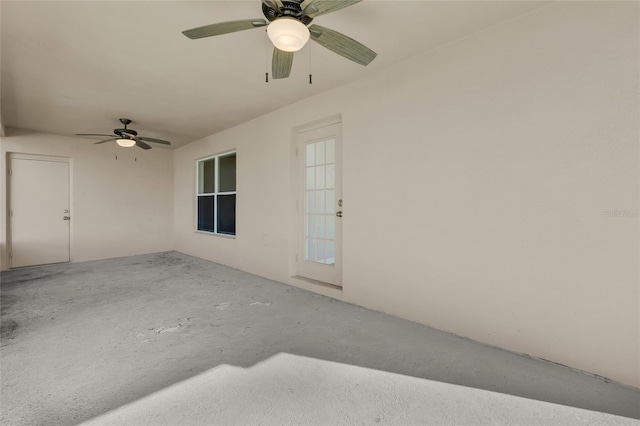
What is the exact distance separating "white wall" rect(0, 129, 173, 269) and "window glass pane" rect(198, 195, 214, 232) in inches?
45.8

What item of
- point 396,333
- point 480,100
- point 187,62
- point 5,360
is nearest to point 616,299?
point 396,333

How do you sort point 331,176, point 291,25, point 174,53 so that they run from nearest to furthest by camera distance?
1. point 291,25
2. point 174,53
3. point 331,176

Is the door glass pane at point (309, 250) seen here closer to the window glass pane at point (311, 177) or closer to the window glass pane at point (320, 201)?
the window glass pane at point (320, 201)

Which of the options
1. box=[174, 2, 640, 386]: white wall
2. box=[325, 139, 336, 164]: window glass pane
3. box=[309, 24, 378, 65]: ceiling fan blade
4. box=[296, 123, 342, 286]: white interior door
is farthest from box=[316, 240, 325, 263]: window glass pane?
box=[309, 24, 378, 65]: ceiling fan blade

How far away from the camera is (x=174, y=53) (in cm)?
274

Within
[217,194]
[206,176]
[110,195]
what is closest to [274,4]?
[217,194]

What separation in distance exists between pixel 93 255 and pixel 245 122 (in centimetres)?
421

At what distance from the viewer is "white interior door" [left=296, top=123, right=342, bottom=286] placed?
11.9ft

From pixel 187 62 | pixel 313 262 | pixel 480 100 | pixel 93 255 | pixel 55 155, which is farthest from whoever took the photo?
pixel 93 255

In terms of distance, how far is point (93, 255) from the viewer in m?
5.97

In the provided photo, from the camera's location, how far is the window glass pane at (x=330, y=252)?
3.69 meters

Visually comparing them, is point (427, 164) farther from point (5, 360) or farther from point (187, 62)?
point (5, 360)

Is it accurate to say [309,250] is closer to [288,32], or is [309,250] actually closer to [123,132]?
[288,32]

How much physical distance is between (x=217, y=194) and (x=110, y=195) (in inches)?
94.0
